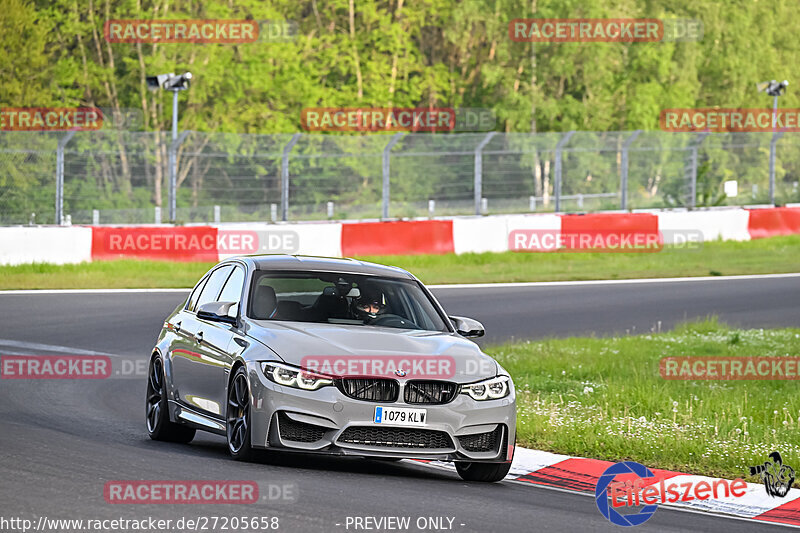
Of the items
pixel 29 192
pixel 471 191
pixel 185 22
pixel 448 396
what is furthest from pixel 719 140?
pixel 448 396

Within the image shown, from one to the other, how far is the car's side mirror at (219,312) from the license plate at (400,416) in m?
1.53

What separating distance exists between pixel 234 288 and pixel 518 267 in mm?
19296

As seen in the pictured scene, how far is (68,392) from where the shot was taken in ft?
44.0

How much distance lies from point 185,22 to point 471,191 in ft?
63.1

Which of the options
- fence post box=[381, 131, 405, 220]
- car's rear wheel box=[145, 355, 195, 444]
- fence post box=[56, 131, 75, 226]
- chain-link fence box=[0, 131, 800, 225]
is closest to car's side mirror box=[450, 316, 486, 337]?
car's rear wheel box=[145, 355, 195, 444]

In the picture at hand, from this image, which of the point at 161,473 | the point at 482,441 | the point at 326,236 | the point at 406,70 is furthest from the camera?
the point at 406,70

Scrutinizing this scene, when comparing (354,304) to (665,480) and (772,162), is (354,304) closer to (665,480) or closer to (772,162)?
(665,480)

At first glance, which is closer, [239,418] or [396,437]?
[396,437]

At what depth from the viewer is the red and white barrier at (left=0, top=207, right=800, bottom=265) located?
2578cm

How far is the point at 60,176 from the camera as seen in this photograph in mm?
27938

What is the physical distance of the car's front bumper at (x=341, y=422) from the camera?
8.64 m

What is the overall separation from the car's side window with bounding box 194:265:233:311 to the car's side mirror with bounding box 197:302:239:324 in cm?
85

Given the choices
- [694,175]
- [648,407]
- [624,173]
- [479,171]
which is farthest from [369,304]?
[694,175]

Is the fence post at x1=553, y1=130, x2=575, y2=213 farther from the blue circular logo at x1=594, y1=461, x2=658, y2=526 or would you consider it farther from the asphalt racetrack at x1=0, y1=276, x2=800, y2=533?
the blue circular logo at x1=594, y1=461, x2=658, y2=526
